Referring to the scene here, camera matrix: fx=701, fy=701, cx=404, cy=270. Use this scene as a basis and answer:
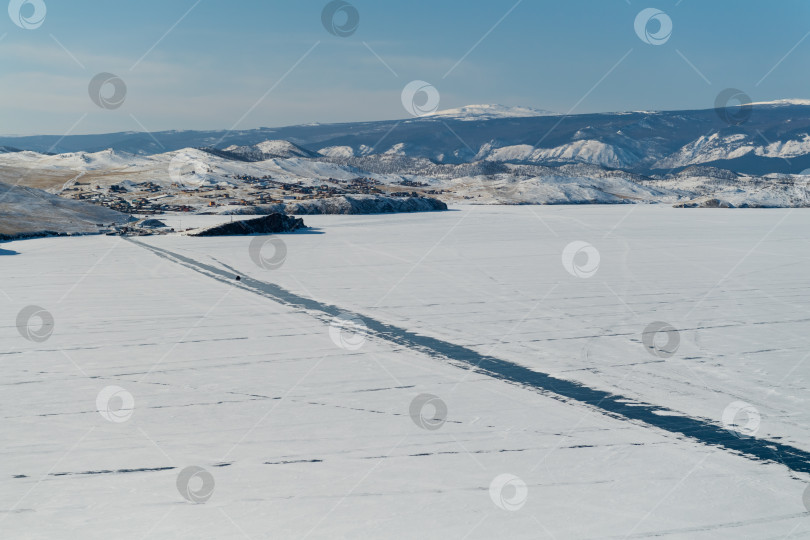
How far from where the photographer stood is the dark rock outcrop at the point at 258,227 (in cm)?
3091

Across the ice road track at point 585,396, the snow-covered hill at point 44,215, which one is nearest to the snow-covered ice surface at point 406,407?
the ice road track at point 585,396

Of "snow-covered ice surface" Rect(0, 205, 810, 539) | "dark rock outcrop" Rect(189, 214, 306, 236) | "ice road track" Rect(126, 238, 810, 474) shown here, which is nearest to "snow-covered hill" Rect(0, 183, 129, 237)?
"dark rock outcrop" Rect(189, 214, 306, 236)

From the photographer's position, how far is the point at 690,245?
86.4 feet

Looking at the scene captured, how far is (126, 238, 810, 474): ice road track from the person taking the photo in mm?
7113

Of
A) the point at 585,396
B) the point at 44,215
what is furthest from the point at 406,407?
the point at 44,215

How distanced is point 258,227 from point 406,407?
2513cm

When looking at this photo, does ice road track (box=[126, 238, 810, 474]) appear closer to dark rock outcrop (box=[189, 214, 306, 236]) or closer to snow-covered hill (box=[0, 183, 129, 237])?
dark rock outcrop (box=[189, 214, 306, 236])

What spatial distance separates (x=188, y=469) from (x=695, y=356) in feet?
25.3

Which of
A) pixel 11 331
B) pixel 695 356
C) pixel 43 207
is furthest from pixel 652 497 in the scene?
pixel 43 207

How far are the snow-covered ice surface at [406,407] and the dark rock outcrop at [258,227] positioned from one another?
12.3m

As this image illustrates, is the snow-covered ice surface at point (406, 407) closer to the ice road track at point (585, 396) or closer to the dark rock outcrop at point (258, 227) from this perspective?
the ice road track at point (585, 396)

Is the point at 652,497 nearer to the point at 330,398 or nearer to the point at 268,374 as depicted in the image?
the point at 330,398

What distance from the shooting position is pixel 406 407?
841 cm

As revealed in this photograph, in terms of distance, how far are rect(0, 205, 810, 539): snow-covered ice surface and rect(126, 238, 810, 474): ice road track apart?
0.13ft
